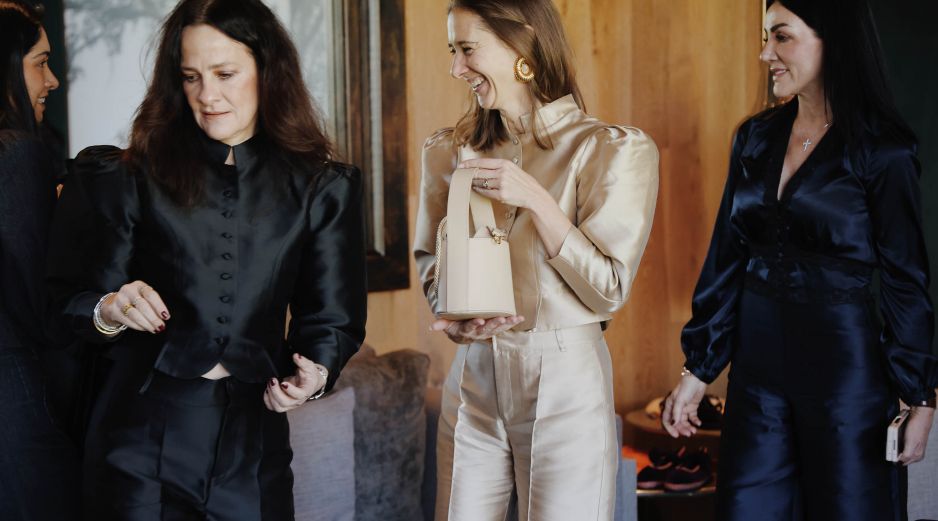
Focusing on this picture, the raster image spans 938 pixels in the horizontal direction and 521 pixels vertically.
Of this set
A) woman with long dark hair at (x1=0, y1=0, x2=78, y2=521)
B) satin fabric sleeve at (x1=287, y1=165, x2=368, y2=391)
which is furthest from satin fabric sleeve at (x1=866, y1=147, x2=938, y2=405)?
woman with long dark hair at (x1=0, y1=0, x2=78, y2=521)

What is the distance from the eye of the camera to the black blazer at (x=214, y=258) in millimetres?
1853

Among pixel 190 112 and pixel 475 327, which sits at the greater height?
pixel 190 112

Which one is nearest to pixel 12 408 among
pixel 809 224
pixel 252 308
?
pixel 252 308

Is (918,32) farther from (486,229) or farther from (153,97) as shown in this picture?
(153,97)

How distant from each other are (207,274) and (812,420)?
132 centimetres

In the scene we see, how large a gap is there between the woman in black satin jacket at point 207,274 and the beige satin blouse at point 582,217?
0.32 metres

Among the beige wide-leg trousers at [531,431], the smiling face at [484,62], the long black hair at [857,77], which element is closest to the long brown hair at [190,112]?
the smiling face at [484,62]

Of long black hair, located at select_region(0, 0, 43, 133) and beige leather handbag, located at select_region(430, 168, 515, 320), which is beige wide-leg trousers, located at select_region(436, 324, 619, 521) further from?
long black hair, located at select_region(0, 0, 43, 133)

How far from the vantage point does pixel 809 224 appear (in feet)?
7.27

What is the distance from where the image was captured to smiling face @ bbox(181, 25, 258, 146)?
1.87 meters

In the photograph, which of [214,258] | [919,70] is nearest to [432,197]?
[214,258]

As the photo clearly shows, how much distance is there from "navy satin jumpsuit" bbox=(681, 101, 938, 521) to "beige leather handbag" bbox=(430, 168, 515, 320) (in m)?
0.72

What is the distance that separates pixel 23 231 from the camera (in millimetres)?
2184

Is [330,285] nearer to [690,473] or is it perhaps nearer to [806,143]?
[806,143]
